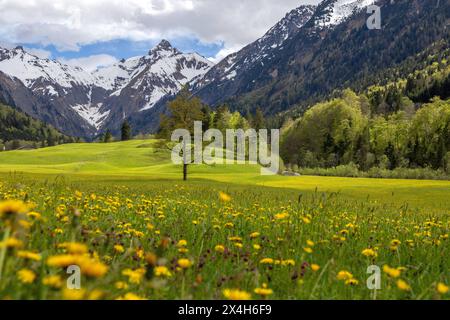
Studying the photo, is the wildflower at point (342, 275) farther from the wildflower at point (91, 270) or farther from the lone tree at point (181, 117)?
the lone tree at point (181, 117)

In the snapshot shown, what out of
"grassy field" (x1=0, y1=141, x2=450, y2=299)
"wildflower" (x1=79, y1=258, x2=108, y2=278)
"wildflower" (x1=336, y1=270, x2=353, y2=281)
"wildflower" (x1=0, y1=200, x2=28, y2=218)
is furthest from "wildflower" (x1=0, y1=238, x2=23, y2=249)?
"wildflower" (x1=336, y1=270, x2=353, y2=281)

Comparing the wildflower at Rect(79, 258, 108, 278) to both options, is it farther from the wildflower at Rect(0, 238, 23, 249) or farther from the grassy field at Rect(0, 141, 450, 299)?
the wildflower at Rect(0, 238, 23, 249)

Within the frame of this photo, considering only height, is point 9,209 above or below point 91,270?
above

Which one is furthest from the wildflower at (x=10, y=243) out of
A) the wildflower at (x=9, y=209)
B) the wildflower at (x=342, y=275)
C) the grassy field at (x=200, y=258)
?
the wildflower at (x=342, y=275)

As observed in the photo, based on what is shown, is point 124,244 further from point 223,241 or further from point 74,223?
point 74,223

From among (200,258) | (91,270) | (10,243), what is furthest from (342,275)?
(10,243)

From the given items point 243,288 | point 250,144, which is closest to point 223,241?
point 243,288

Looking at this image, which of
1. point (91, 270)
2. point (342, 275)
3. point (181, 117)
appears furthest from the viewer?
point (181, 117)

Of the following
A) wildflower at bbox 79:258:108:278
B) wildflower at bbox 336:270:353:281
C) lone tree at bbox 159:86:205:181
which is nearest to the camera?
wildflower at bbox 79:258:108:278

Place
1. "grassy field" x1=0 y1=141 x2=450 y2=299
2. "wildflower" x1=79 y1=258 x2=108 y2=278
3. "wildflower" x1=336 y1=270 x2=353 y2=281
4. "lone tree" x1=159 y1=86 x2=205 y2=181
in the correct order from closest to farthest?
"wildflower" x1=79 y1=258 x2=108 y2=278, "grassy field" x1=0 y1=141 x2=450 y2=299, "wildflower" x1=336 y1=270 x2=353 y2=281, "lone tree" x1=159 y1=86 x2=205 y2=181

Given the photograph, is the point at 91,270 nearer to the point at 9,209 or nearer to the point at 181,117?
the point at 9,209
